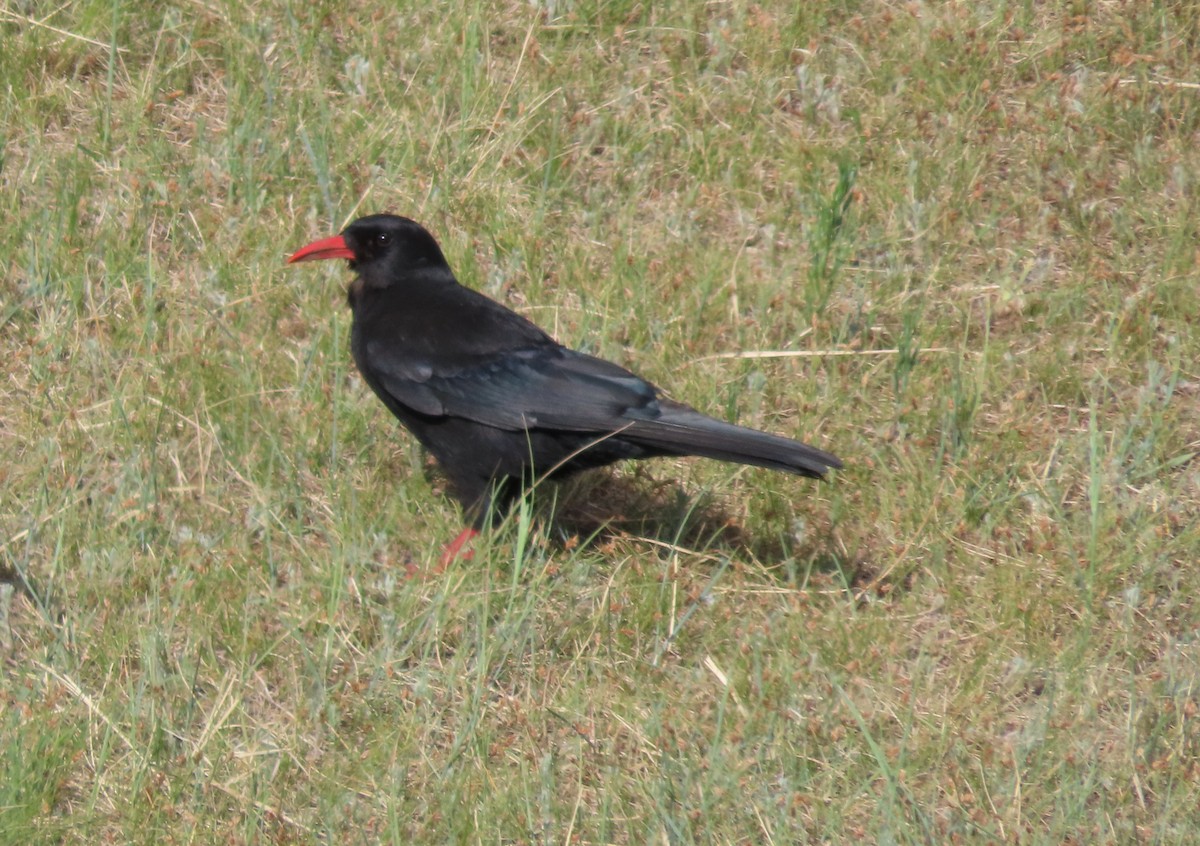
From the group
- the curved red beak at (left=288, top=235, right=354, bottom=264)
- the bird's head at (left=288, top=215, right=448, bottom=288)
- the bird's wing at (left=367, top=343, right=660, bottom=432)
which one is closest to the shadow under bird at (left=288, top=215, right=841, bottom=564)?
the bird's wing at (left=367, top=343, right=660, bottom=432)

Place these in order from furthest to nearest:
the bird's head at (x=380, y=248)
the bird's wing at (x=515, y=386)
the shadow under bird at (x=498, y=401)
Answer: the bird's head at (x=380, y=248) < the bird's wing at (x=515, y=386) < the shadow under bird at (x=498, y=401)

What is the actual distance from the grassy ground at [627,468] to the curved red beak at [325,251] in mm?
225

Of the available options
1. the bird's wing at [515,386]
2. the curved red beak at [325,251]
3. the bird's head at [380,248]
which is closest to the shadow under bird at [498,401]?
the bird's wing at [515,386]

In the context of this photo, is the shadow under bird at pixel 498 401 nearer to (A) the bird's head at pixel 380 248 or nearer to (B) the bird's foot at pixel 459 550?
(B) the bird's foot at pixel 459 550

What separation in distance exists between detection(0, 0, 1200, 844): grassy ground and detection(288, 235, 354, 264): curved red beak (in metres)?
0.22

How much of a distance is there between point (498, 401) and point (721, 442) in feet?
→ 2.66

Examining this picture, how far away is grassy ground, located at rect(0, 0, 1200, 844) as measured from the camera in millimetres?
3848

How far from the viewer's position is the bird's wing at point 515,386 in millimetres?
4906

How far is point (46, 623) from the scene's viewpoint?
4.13m

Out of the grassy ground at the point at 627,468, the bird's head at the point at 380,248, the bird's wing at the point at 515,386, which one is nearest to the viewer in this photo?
the grassy ground at the point at 627,468

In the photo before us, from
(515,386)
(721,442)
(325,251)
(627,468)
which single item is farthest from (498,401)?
(325,251)

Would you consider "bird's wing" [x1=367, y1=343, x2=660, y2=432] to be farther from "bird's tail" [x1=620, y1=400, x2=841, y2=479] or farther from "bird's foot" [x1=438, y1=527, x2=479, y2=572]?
"bird's foot" [x1=438, y1=527, x2=479, y2=572]

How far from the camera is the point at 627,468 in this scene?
5.45 metres

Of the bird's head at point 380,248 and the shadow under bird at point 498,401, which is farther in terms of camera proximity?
the bird's head at point 380,248
